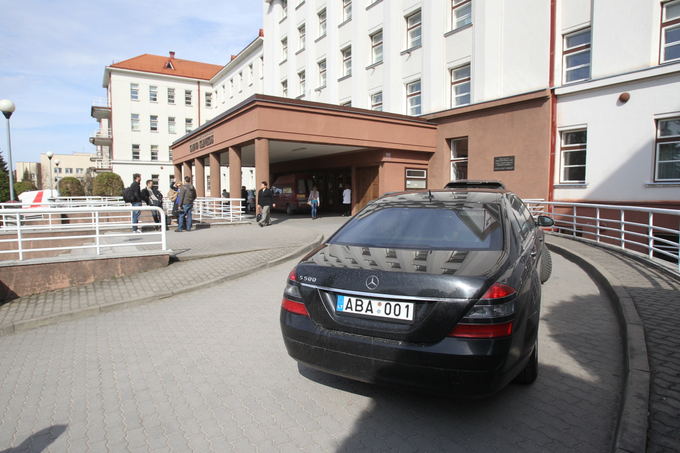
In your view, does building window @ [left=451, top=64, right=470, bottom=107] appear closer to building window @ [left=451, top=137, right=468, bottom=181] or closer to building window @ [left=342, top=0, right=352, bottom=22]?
building window @ [left=451, top=137, right=468, bottom=181]

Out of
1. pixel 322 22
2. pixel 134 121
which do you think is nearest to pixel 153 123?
pixel 134 121

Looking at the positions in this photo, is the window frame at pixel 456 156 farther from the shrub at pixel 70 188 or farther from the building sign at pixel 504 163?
the shrub at pixel 70 188

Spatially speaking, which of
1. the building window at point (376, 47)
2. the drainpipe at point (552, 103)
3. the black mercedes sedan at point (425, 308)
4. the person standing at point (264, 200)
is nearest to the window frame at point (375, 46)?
the building window at point (376, 47)

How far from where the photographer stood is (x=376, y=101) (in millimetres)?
24562

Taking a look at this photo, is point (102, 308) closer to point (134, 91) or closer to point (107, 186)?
point (107, 186)

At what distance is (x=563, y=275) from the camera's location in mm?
7809

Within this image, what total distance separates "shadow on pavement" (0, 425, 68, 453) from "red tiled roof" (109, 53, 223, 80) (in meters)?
62.2

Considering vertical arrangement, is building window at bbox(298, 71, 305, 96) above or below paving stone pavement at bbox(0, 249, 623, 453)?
above

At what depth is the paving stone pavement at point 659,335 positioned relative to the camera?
2.81 meters

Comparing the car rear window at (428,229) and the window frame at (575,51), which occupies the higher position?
the window frame at (575,51)

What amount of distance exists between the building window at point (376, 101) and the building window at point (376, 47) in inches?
67.2

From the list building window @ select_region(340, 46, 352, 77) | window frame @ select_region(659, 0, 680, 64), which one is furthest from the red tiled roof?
window frame @ select_region(659, 0, 680, 64)

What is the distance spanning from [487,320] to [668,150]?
49.2ft

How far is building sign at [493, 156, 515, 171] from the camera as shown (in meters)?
18.0
